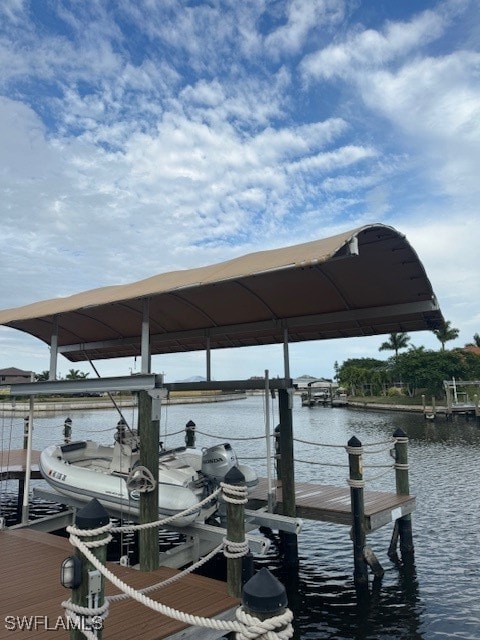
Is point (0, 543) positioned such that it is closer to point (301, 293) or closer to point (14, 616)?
point (14, 616)

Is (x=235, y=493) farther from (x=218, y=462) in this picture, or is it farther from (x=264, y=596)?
(x=218, y=462)

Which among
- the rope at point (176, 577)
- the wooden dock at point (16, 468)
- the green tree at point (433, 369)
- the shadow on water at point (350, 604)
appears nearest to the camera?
the rope at point (176, 577)

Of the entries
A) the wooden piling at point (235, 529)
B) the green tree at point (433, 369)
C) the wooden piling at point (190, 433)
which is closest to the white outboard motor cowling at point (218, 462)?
the wooden piling at point (235, 529)

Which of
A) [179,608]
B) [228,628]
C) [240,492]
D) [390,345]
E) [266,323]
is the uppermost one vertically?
[390,345]

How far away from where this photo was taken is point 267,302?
24.4ft

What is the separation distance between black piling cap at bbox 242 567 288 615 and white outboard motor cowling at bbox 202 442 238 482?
515 cm

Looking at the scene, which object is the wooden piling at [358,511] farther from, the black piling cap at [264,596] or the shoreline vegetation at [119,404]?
the shoreline vegetation at [119,404]

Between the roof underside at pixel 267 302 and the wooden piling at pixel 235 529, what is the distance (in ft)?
6.29

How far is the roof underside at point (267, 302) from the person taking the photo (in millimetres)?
5188

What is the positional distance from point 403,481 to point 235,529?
16.3 ft

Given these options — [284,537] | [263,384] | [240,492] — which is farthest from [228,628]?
[284,537]

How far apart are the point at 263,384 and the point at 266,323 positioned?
4.08ft

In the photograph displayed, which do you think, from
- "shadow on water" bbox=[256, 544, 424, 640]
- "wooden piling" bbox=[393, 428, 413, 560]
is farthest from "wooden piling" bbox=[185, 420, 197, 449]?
"wooden piling" bbox=[393, 428, 413, 560]

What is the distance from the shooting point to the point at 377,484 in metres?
15.5
